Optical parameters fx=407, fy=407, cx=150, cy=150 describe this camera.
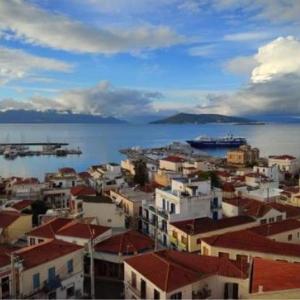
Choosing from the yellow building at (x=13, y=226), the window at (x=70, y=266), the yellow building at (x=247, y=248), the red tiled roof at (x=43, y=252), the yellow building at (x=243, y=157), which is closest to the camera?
the red tiled roof at (x=43, y=252)

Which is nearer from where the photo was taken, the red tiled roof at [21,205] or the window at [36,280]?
the window at [36,280]

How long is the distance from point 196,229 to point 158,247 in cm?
230

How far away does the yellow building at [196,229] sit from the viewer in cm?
2120

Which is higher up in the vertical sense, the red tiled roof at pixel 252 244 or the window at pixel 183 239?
the red tiled roof at pixel 252 244

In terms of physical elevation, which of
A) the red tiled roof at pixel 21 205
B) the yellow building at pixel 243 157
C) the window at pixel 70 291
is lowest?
the window at pixel 70 291

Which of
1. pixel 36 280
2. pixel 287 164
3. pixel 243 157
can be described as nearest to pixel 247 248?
pixel 36 280

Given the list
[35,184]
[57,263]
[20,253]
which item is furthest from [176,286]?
[35,184]

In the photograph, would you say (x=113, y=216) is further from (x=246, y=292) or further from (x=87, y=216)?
(x=246, y=292)

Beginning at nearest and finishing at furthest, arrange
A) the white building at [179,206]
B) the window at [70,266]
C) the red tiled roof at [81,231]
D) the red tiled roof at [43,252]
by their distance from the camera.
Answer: the red tiled roof at [43,252] < the window at [70,266] < the red tiled roof at [81,231] < the white building at [179,206]

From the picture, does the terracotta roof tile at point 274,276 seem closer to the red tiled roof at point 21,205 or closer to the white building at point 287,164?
the red tiled roof at point 21,205

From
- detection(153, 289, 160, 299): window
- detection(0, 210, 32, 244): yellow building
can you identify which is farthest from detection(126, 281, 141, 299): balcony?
detection(0, 210, 32, 244): yellow building

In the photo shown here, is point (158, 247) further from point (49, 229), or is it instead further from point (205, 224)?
point (49, 229)

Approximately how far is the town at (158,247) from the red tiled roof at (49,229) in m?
0.05

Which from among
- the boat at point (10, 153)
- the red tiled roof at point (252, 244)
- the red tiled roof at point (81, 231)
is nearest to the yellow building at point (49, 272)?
the red tiled roof at point (81, 231)
